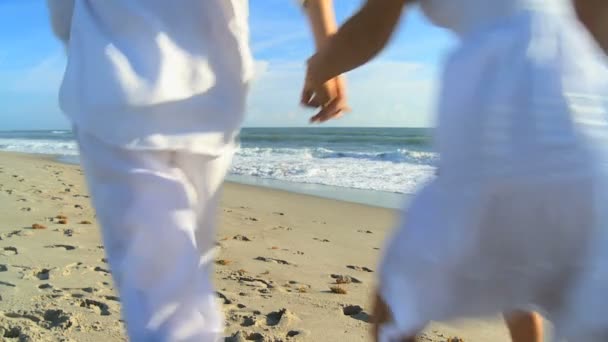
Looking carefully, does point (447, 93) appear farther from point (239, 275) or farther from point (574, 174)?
point (239, 275)

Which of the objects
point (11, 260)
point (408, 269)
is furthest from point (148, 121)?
point (11, 260)

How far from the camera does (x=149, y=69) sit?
4.25 ft

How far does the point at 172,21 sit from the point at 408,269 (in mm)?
791

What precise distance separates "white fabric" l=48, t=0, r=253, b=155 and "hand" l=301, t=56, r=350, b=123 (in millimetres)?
242

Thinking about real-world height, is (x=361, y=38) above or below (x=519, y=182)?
above

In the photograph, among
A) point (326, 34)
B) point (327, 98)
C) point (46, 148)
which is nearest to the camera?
point (327, 98)

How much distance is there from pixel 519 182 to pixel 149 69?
0.83 meters

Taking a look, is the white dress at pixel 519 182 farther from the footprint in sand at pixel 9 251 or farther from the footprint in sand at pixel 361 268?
the footprint in sand at pixel 9 251

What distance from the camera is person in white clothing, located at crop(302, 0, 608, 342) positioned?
32.9 inches

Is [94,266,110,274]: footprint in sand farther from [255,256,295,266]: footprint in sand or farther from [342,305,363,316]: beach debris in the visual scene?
[342,305,363,316]: beach debris

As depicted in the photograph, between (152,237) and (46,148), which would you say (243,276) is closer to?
(152,237)

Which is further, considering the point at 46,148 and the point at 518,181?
the point at 46,148

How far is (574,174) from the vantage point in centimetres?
83

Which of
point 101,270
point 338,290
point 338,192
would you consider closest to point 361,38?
point 338,290
